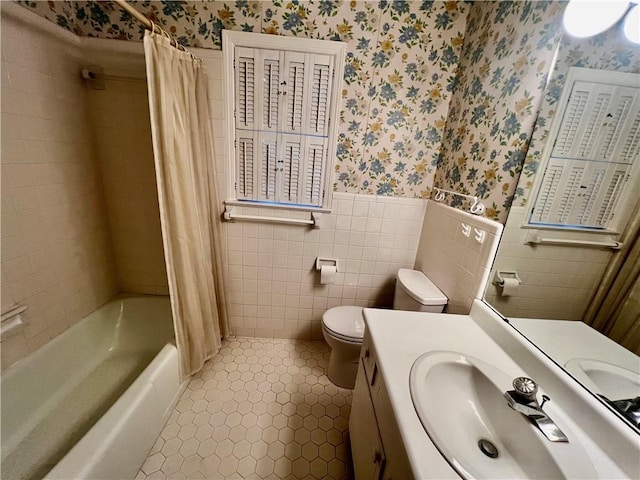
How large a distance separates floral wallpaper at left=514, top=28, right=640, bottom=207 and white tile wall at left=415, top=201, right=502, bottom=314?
22cm

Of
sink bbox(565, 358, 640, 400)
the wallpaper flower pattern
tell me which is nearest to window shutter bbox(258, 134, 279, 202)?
the wallpaper flower pattern

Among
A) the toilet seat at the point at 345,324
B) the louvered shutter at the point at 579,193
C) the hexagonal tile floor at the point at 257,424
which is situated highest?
the louvered shutter at the point at 579,193

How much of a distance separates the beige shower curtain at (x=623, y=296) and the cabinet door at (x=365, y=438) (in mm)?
739

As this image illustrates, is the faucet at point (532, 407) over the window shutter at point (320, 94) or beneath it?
beneath

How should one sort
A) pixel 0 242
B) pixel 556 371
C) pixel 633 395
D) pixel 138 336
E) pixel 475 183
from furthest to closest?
pixel 138 336 → pixel 475 183 → pixel 0 242 → pixel 556 371 → pixel 633 395

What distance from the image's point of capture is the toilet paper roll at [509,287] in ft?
3.23

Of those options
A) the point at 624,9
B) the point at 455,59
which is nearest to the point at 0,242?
the point at 624,9

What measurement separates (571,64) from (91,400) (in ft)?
8.62

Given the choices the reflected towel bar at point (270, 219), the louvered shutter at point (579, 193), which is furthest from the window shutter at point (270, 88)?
the louvered shutter at point (579, 193)

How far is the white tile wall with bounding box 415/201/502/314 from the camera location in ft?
3.66

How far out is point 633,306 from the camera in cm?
66

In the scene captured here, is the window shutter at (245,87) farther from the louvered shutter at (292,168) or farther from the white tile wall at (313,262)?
the white tile wall at (313,262)

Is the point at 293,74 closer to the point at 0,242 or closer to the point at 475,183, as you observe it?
the point at 475,183

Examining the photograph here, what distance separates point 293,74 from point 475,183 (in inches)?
48.1
